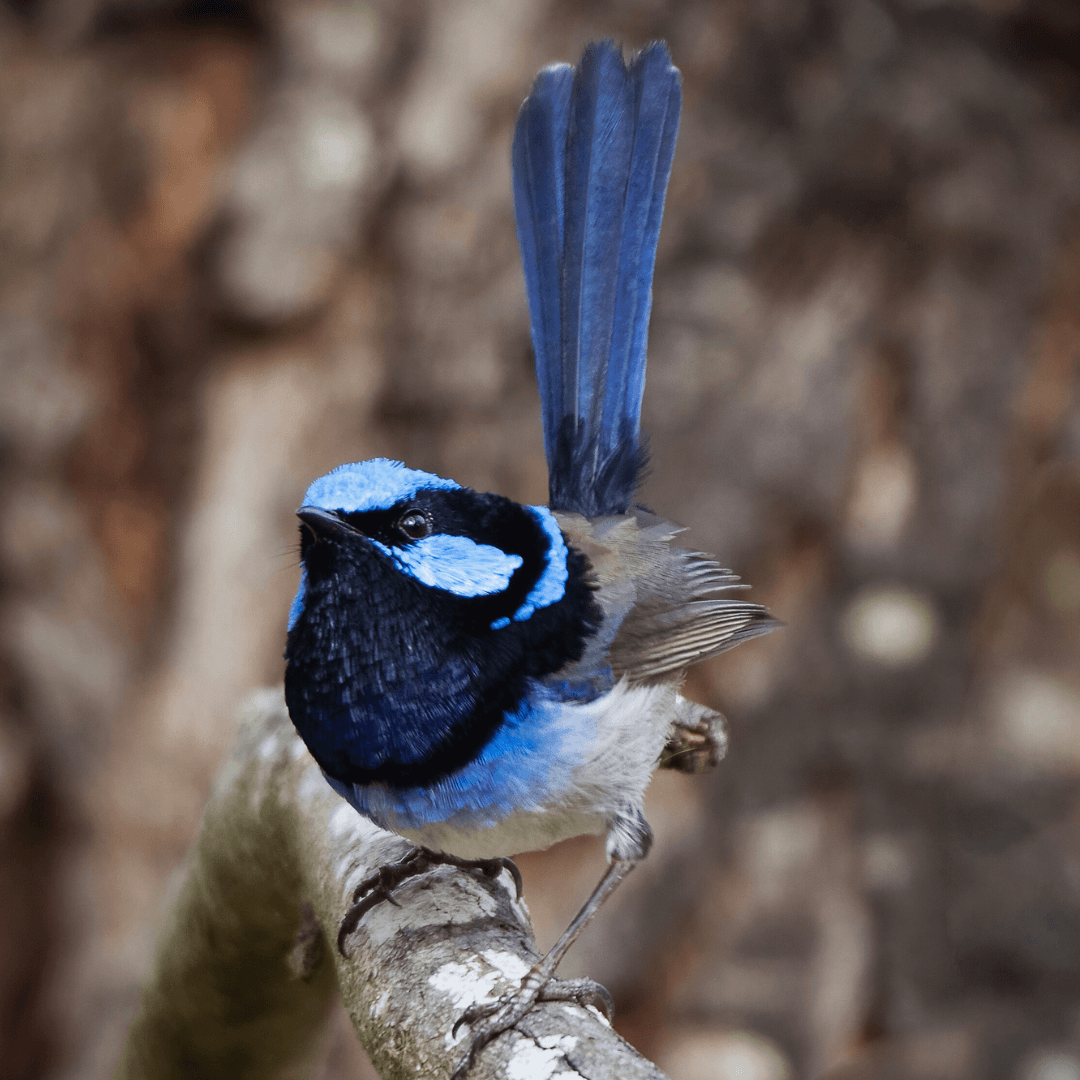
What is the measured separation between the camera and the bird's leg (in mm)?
1347

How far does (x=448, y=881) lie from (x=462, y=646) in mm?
357

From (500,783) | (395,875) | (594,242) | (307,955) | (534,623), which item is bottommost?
(307,955)

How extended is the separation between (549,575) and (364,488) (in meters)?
0.35

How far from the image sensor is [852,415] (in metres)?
4.05

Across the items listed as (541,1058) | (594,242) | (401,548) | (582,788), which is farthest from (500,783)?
(594,242)

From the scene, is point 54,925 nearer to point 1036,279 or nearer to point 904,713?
point 904,713

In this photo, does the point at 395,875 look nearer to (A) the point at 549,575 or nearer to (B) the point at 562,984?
(B) the point at 562,984

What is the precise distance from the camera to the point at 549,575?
75.3 inches

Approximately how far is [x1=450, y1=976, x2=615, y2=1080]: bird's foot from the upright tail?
1.00 metres

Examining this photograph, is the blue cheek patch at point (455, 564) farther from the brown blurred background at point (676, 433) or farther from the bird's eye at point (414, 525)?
the brown blurred background at point (676, 433)

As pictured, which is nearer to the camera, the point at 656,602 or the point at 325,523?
the point at 325,523

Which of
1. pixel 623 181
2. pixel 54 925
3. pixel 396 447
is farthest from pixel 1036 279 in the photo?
pixel 54 925

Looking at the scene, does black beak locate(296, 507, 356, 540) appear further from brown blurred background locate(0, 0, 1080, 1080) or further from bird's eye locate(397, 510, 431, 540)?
brown blurred background locate(0, 0, 1080, 1080)

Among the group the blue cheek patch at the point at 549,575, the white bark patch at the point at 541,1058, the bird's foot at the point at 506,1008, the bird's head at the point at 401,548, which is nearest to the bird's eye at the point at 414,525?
the bird's head at the point at 401,548
